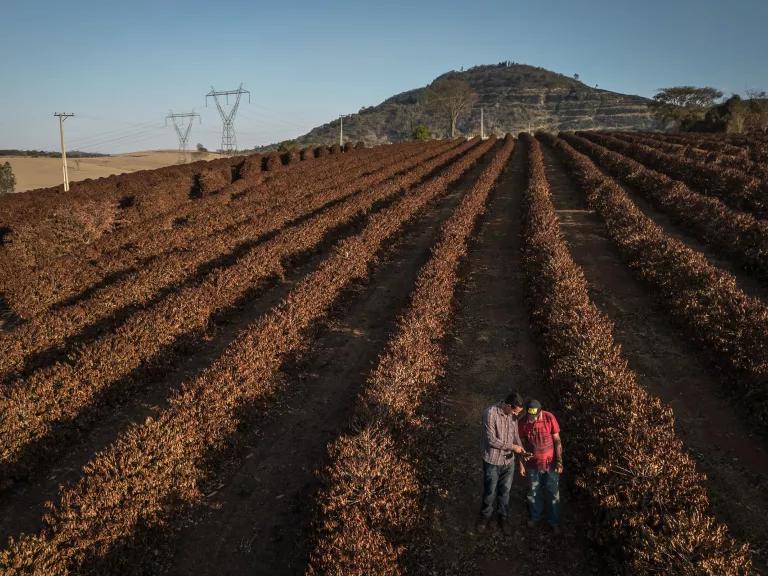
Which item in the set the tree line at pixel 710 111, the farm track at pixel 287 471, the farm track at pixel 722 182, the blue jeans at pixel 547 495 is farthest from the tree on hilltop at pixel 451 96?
the blue jeans at pixel 547 495

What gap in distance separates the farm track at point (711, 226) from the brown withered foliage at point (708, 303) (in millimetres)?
1932

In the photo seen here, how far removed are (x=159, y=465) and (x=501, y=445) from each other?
14.4ft

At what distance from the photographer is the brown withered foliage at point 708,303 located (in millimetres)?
8273

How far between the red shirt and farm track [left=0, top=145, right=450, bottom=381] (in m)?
8.38

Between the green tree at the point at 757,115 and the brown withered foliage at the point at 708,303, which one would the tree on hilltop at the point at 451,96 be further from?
the brown withered foliage at the point at 708,303

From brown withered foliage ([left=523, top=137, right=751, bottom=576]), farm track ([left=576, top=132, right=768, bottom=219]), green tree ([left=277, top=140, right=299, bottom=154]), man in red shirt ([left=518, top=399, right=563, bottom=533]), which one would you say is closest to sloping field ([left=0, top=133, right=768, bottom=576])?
brown withered foliage ([left=523, top=137, right=751, bottom=576])

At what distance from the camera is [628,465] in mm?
5770

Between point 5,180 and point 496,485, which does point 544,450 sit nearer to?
point 496,485

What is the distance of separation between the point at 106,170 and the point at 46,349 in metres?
83.0

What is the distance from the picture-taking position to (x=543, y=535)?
604 cm

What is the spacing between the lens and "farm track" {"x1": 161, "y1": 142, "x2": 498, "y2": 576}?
5.97 m

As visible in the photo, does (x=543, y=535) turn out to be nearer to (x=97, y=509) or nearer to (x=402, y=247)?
(x=97, y=509)

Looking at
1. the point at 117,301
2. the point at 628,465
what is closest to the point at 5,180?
the point at 117,301

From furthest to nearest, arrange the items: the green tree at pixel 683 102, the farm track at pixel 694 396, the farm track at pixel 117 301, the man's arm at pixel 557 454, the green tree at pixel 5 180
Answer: the green tree at pixel 683 102 → the green tree at pixel 5 180 → the farm track at pixel 117 301 → the farm track at pixel 694 396 → the man's arm at pixel 557 454
